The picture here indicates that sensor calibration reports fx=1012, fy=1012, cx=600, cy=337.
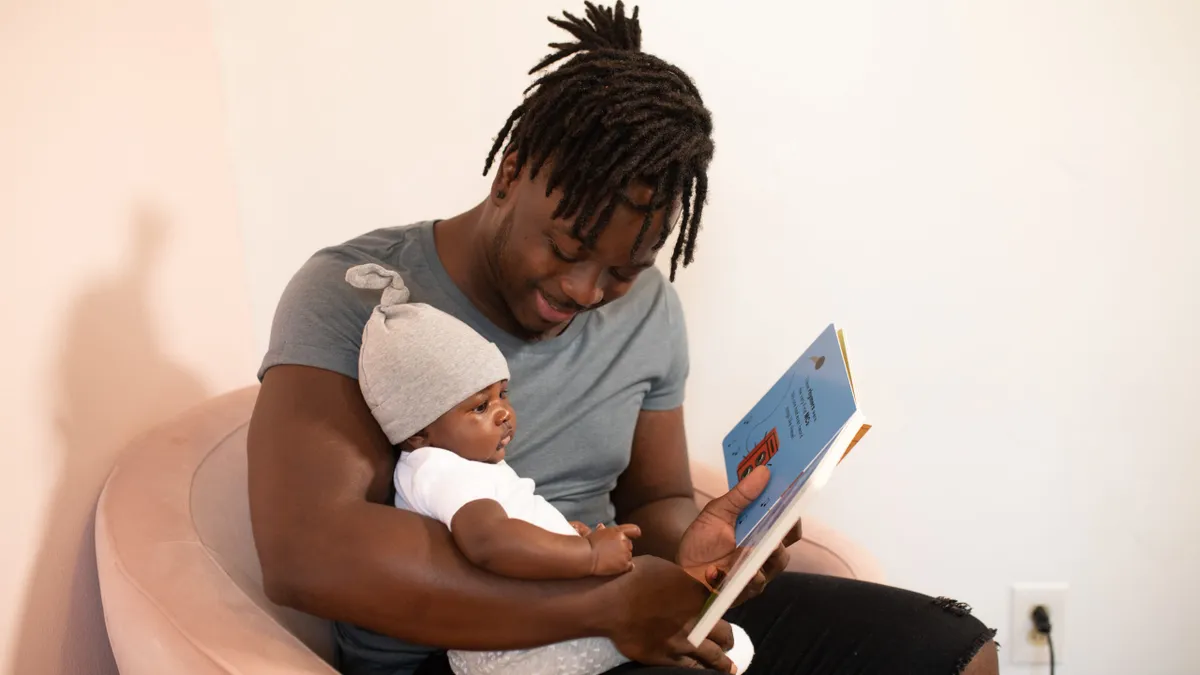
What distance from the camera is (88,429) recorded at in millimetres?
1306

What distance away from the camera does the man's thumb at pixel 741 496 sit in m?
1.16

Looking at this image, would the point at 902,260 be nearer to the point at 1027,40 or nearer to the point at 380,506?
the point at 1027,40

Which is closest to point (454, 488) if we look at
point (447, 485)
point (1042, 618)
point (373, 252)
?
point (447, 485)

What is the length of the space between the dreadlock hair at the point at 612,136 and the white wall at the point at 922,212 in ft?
1.97

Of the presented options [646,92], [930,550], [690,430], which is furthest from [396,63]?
[930,550]

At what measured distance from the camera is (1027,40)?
1701 mm

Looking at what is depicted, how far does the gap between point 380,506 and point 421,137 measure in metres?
0.85

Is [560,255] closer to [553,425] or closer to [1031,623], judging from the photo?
[553,425]

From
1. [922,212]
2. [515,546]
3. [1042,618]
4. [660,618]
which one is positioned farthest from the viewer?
[1042,618]

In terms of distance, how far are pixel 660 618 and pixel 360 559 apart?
335 mm

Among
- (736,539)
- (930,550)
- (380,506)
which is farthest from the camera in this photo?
(930,550)

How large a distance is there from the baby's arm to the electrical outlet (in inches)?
48.9

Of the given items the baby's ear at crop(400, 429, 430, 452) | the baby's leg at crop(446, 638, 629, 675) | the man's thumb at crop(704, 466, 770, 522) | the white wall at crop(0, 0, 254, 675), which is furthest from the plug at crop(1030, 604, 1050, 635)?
the white wall at crop(0, 0, 254, 675)

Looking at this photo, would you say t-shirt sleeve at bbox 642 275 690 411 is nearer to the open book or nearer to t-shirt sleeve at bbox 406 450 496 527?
the open book
